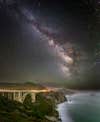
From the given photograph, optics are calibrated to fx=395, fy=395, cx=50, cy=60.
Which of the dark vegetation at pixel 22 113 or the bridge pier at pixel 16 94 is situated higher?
the bridge pier at pixel 16 94

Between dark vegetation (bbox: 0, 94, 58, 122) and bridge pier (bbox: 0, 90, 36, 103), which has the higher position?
bridge pier (bbox: 0, 90, 36, 103)

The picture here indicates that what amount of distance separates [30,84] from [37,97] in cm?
94

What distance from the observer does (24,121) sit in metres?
14.1

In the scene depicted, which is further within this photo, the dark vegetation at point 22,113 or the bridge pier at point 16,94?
the bridge pier at point 16,94

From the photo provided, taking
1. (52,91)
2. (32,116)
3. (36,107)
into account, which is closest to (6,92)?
(52,91)

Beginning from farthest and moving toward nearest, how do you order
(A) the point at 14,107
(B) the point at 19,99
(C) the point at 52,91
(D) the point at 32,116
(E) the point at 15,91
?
(C) the point at 52,91 → (E) the point at 15,91 → (B) the point at 19,99 → (A) the point at 14,107 → (D) the point at 32,116

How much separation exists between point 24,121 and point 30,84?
10.2m

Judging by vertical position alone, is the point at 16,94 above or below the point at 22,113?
above

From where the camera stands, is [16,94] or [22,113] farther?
[16,94]

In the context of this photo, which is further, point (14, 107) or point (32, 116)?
point (14, 107)

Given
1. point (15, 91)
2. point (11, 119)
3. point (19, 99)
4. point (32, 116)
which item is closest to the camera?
point (11, 119)

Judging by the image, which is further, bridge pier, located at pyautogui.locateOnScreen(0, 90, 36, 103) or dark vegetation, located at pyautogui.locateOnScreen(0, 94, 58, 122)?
bridge pier, located at pyautogui.locateOnScreen(0, 90, 36, 103)

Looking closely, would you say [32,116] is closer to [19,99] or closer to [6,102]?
[6,102]

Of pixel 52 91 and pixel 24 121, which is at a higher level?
pixel 52 91
